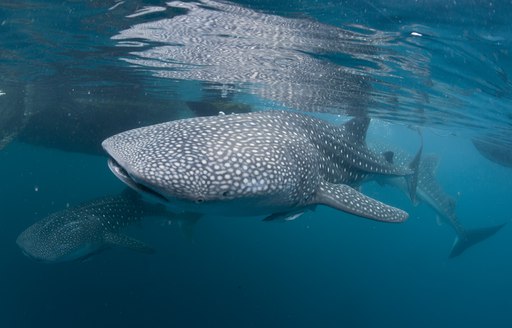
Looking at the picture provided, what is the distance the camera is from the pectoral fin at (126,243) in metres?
9.54

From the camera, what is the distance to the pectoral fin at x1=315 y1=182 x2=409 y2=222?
5293 millimetres

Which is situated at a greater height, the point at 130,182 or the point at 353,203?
the point at 130,182

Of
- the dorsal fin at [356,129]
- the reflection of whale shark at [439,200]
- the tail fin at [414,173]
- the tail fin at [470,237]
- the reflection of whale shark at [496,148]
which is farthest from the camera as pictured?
the reflection of whale shark at [496,148]

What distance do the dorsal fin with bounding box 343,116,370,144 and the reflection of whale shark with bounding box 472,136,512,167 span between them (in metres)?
19.4

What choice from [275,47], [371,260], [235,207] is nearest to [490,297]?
[371,260]

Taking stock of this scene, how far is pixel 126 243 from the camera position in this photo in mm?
9625

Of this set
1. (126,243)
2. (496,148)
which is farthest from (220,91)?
(496,148)

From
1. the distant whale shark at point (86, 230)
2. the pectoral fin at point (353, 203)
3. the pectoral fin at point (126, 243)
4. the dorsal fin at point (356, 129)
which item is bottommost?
the pectoral fin at point (126, 243)

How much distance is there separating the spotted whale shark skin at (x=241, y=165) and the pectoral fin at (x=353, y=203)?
0.01 meters

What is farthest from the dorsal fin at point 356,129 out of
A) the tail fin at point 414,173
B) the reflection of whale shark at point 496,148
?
the reflection of whale shark at point 496,148

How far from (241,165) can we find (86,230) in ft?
23.0

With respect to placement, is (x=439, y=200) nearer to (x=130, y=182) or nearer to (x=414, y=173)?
(x=414, y=173)

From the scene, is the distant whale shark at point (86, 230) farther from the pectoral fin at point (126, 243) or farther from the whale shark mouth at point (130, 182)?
the whale shark mouth at point (130, 182)

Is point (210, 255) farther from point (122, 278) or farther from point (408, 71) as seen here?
point (408, 71)
